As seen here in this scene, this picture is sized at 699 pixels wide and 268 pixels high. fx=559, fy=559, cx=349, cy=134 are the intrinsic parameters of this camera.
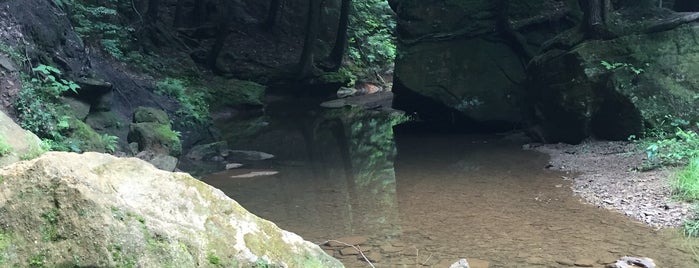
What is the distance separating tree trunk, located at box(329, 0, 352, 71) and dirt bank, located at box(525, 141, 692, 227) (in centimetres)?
1431

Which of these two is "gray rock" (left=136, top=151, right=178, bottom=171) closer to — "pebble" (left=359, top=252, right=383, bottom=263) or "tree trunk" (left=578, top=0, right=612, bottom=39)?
"pebble" (left=359, top=252, right=383, bottom=263)

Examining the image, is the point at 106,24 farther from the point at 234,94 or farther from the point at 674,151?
the point at 674,151

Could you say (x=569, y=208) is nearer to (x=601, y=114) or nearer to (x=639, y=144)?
(x=639, y=144)

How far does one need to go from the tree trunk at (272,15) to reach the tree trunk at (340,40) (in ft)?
11.2

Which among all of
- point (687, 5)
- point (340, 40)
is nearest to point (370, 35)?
point (340, 40)

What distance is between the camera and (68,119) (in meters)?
8.46

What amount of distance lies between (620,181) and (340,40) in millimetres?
18398

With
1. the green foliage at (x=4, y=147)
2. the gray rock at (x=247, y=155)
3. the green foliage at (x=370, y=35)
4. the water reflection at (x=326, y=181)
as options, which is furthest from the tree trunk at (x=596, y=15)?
the green foliage at (x=370, y=35)

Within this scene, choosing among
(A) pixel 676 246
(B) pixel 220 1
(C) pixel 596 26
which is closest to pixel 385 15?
(B) pixel 220 1

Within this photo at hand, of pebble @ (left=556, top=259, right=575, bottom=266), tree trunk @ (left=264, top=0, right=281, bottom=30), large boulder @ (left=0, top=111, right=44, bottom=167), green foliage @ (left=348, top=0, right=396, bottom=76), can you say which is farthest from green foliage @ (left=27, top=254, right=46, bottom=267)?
green foliage @ (left=348, top=0, right=396, bottom=76)

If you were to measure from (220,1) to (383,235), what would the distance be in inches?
841

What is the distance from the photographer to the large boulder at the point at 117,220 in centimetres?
292

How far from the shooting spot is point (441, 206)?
789 centimetres

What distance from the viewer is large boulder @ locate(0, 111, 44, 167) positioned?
4262 mm
